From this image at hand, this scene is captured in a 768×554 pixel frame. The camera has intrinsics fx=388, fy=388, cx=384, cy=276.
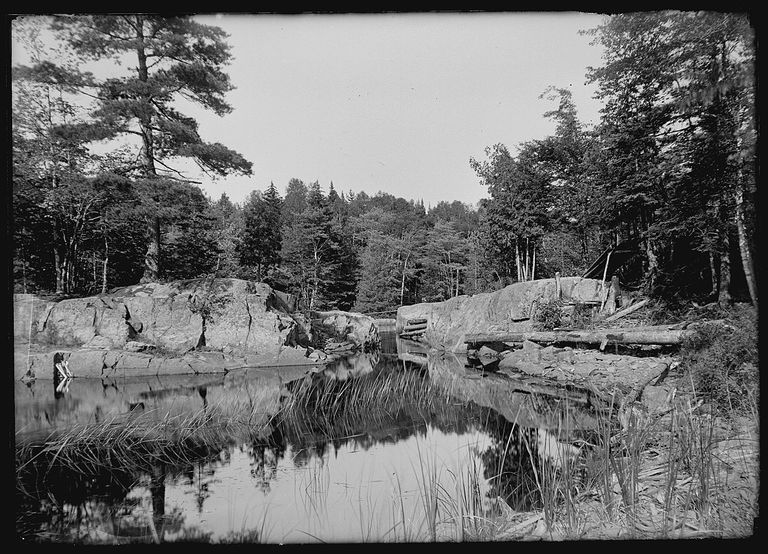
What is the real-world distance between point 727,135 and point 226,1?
915cm

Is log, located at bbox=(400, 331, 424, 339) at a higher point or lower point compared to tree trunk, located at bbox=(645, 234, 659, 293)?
lower

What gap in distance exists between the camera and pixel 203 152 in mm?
12664

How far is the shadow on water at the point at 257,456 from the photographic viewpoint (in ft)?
11.9

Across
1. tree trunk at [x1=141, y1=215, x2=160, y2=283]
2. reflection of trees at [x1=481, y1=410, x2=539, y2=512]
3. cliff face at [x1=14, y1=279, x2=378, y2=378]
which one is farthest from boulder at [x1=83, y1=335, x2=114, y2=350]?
reflection of trees at [x1=481, y1=410, x2=539, y2=512]

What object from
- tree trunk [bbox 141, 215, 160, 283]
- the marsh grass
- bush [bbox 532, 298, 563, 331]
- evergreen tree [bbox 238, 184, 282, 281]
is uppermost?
evergreen tree [bbox 238, 184, 282, 281]

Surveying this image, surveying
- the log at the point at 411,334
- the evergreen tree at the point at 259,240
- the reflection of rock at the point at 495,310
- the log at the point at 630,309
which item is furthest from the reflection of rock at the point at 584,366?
the evergreen tree at the point at 259,240

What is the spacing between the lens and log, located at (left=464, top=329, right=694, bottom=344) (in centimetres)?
906

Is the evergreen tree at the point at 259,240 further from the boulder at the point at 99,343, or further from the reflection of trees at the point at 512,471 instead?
the reflection of trees at the point at 512,471

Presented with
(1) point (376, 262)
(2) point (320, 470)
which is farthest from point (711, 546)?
(1) point (376, 262)

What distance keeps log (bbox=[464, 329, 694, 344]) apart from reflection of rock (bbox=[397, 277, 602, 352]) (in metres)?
1.65

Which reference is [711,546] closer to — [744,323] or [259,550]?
[259,550]

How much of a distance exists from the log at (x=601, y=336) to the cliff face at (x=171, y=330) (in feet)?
24.6

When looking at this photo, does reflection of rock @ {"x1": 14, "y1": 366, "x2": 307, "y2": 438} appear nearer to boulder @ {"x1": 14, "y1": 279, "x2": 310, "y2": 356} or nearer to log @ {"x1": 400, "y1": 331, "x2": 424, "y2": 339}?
boulder @ {"x1": 14, "y1": 279, "x2": 310, "y2": 356}

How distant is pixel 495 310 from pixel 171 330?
14.1 meters
